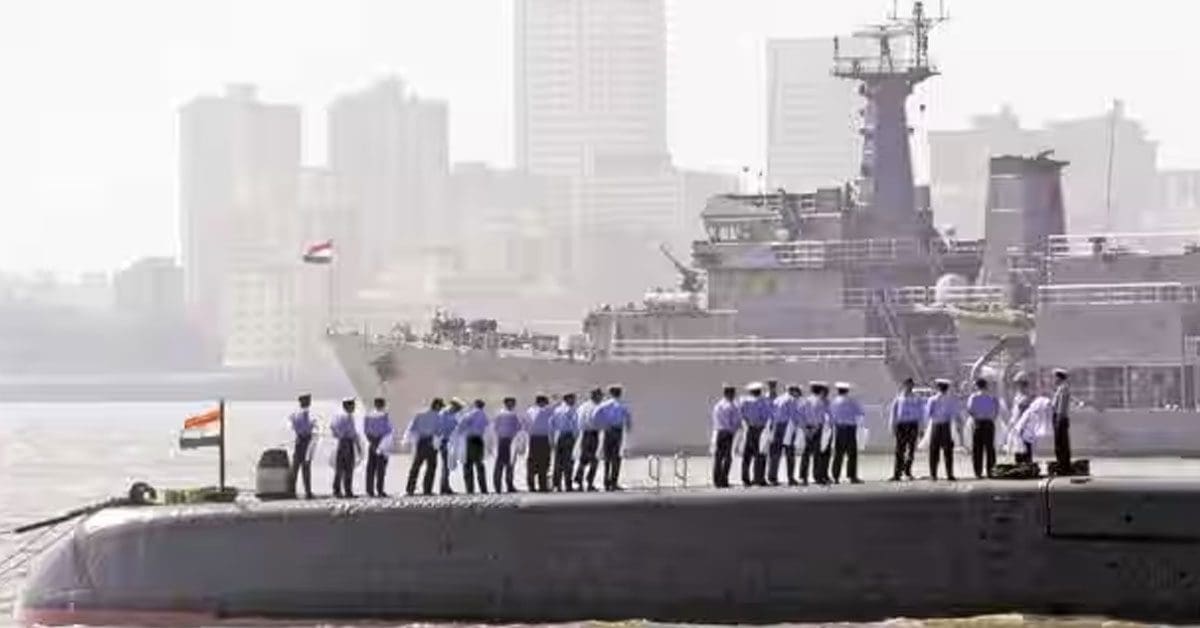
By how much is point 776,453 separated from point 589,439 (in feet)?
8.11

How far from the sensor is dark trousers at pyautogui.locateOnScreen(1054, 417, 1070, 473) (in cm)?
3111

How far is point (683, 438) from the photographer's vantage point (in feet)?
242

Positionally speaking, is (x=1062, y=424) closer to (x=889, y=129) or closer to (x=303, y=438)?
(x=303, y=438)

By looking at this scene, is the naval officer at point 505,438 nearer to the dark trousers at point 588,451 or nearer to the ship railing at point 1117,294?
the dark trousers at point 588,451

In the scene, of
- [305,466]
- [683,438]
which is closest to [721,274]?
[683,438]

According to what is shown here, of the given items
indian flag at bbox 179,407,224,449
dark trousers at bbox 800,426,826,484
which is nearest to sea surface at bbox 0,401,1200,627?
indian flag at bbox 179,407,224,449

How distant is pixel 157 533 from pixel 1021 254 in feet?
137

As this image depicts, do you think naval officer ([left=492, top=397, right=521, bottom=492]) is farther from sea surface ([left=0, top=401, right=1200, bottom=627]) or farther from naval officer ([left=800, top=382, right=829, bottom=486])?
naval officer ([left=800, top=382, right=829, bottom=486])

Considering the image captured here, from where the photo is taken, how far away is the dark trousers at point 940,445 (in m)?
32.3

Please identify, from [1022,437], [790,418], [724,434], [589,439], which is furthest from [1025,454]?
[589,439]

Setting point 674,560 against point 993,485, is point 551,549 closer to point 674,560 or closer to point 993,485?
point 674,560

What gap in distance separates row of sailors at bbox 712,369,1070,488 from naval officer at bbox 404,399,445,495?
12.7ft

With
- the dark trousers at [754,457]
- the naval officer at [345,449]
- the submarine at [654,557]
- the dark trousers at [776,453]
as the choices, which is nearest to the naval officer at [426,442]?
the naval officer at [345,449]

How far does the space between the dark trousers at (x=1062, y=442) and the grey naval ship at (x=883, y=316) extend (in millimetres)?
36580
